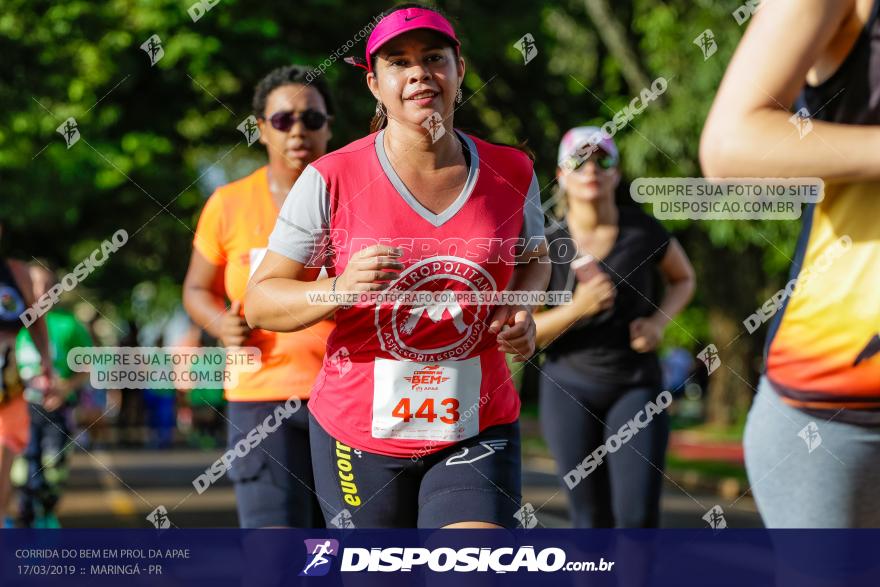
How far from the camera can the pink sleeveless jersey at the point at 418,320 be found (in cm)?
347

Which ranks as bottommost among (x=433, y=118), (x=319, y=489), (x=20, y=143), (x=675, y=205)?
(x=319, y=489)

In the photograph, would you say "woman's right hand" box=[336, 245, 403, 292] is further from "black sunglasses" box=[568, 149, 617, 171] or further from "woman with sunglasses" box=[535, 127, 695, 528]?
"black sunglasses" box=[568, 149, 617, 171]

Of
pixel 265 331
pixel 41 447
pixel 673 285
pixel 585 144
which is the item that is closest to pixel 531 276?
pixel 265 331

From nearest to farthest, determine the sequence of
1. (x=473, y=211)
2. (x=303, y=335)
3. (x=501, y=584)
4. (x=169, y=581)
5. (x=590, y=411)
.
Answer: (x=473, y=211)
(x=501, y=584)
(x=303, y=335)
(x=169, y=581)
(x=590, y=411)

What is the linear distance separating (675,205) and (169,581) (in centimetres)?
229

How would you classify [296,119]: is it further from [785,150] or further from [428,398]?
[785,150]

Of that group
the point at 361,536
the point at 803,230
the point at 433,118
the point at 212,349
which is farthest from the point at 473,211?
the point at 212,349

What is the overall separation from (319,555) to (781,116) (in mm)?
2347

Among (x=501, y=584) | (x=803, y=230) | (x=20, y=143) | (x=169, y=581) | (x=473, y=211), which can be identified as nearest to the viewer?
(x=803, y=230)

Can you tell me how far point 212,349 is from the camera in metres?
5.27

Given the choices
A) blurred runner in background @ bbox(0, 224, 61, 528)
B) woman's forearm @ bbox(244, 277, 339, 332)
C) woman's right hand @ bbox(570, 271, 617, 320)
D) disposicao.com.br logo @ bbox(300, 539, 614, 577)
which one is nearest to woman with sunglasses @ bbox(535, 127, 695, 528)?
woman's right hand @ bbox(570, 271, 617, 320)

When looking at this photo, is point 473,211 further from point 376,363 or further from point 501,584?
point 501,584

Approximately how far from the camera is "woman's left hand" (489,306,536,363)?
3512mm

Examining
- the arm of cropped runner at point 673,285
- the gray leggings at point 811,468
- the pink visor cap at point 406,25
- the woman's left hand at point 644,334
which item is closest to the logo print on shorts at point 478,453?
the pink visor cap at point 406,25
